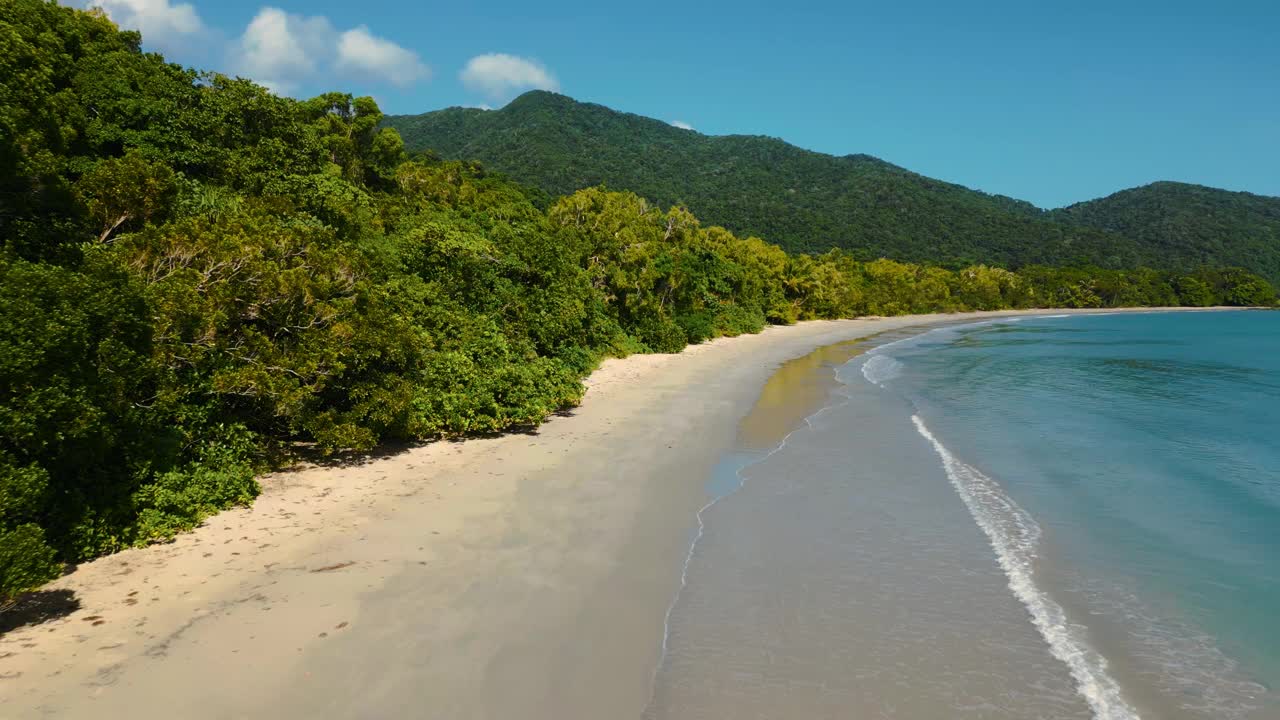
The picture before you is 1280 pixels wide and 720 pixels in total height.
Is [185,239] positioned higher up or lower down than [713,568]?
higher up

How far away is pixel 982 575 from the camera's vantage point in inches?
382

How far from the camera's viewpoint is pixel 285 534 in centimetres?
1023

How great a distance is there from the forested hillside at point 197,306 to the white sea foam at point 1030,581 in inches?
392

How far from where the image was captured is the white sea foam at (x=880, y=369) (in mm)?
31272

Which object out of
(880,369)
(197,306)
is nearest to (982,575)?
(197,306)

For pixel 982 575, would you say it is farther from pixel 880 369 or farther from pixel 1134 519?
pixel 880 369

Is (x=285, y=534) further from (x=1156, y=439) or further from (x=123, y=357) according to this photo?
(x=1156, y=439)

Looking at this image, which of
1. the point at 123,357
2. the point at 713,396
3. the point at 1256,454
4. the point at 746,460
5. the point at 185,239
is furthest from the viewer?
the point at 713,396

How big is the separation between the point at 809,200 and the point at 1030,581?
551ft

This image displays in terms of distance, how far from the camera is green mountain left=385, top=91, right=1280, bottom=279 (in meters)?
142

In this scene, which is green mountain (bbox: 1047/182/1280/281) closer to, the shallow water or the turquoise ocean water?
the turquoise ocean water

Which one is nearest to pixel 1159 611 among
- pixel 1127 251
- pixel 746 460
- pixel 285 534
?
pixel 746 460

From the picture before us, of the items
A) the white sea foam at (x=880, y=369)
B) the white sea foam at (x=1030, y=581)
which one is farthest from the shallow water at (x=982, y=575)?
the white sea foam at (x=880, y=369)

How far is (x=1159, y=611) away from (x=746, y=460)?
8.34 meters
